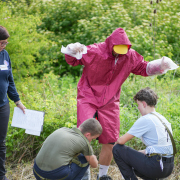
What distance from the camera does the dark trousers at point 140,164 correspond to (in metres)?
2.34

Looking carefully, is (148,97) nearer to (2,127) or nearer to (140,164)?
(140,164)

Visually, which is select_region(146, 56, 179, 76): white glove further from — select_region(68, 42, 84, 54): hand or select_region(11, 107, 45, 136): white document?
select_region(11, 107, 45, 136): white document

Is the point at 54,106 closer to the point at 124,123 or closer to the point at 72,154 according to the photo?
the point at 124,123

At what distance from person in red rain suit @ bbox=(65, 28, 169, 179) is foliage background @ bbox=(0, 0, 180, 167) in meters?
0.62

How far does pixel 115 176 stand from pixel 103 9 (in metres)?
6.16

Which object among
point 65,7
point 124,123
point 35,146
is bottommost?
point 35,146

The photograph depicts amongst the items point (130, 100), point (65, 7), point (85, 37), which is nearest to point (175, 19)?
point (85, 37)

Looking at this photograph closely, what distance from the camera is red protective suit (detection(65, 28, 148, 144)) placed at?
276cm

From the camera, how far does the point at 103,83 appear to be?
2.85 meters

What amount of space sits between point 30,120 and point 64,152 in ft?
3.02

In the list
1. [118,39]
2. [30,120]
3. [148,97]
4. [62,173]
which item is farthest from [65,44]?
[62,173]

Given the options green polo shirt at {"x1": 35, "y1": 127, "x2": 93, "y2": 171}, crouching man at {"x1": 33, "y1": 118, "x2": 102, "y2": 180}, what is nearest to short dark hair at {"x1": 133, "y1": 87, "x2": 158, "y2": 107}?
crouching man at {"x1": 33, "y1": 118, "x2": 102, "y2": 180}

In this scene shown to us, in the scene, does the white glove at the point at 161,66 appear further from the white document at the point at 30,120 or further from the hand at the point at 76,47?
the white document at the point at 30,120

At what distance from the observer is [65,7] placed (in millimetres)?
8633
